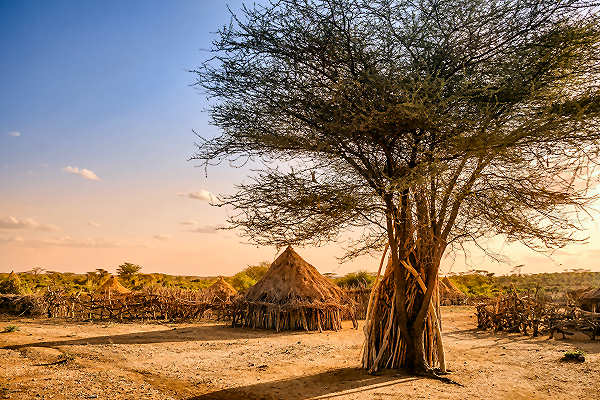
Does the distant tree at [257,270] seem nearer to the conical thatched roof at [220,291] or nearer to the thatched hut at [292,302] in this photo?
the conical thatched roof at [220,291]

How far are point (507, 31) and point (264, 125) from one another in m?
3.78

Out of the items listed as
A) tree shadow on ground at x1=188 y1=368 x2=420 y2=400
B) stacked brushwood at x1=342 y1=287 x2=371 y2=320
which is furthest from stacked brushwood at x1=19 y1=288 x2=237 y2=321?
tree shadow on ground at x1=188 y1=368 x2=420 y2=400

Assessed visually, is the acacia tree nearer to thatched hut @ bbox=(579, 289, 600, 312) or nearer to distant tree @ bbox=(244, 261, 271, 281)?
thatched hut @ bbox=(579, 289, 600, 312)

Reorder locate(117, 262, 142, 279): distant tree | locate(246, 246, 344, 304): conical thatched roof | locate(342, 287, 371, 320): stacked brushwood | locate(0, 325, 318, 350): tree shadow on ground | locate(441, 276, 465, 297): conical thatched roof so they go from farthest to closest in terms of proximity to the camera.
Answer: locate(117, 262, 142, 279): distant tree
locate(441, 276, 465, 297): conical thatched roof
locate(342, 287, 371, 320): stacked brushwood
locate(246, 246, 344, 304): conical thatched roof
locate(0, 325, 318, 350): tree shadow on ground

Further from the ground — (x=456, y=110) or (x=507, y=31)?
(x=507, y=31)

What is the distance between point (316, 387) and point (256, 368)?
169cm

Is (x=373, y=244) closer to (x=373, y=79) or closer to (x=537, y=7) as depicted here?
(x=373, y=79)

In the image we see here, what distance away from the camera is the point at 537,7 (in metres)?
6.92

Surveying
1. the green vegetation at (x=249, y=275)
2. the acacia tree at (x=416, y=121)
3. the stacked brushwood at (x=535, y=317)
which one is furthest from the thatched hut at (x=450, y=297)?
the acacia tree at (x=416, y=121)

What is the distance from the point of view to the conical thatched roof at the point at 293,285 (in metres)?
14.0

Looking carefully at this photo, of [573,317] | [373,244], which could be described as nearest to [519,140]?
[373,244]

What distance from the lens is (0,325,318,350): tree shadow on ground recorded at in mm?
11136

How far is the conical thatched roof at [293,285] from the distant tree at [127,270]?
22.9 metres

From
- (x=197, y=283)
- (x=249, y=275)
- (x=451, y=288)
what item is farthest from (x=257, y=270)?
(x=451, y=288)
